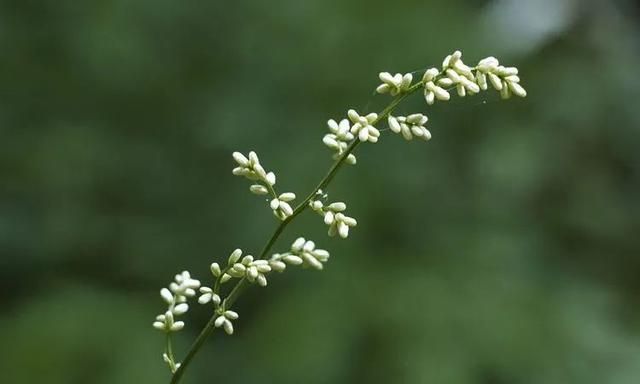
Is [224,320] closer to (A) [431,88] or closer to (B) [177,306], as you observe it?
(B) [177,306]

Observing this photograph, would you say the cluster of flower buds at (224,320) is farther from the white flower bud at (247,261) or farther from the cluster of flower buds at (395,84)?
the cluster of flower buds at (395,84)

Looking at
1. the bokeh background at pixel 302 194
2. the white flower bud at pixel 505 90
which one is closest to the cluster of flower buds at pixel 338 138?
the white flower bud at pixel 505 90

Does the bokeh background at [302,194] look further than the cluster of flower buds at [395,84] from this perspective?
Yes

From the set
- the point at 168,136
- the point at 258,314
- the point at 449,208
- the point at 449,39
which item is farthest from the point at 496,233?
the point at 168,136

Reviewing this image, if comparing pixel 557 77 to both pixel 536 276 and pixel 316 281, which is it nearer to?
pixel 536 276

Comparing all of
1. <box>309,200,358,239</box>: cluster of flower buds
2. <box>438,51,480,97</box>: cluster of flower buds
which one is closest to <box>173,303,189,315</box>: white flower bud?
<box>309,200,358,239</box>: cluster of flower buds

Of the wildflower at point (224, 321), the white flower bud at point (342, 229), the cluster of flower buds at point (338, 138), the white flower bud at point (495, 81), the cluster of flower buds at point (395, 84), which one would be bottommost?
the wildflower at point (224, 321)

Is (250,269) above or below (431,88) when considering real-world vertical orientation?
below

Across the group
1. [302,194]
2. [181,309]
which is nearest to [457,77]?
[181,309]
